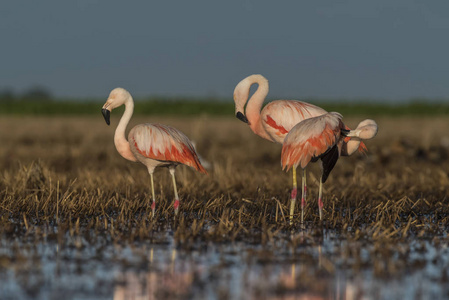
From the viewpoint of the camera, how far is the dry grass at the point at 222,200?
6.15 metres

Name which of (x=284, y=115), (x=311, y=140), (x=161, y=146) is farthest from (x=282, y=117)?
(x=161, y=146)

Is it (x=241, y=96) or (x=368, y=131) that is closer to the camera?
(x=368, y=131)

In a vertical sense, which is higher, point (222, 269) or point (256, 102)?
point (256, 102)

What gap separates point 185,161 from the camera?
7.34m

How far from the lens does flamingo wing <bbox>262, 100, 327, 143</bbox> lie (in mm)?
7625

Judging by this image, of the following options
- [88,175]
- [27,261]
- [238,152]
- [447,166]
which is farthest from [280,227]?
[238,152]

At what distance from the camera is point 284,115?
7645 mm

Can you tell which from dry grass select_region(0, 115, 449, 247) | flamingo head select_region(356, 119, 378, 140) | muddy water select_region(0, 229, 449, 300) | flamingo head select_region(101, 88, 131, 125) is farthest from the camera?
flamingo head select_region(101, 88, 131, 125)

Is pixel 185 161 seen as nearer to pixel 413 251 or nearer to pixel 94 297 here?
pixel 413 251

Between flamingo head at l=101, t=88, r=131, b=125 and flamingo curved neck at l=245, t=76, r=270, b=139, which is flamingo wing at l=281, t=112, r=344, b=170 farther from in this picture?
flamingo head at l=101, t=88, r=131, b=125

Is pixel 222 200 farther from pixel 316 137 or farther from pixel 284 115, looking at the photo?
pixel 316 137

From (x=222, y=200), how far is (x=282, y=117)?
3.96 feet

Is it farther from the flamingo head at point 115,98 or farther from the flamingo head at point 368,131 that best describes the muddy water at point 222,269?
the flamingo head at point 115,98

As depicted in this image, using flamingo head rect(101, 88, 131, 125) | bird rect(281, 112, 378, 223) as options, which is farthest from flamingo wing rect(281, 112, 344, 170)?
flamingo head rect(101, 88, 131, 125)
